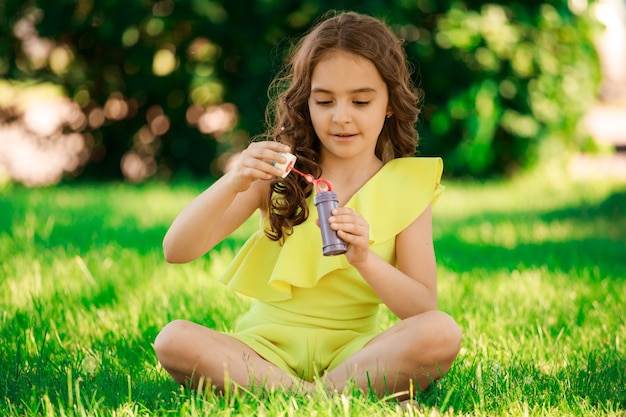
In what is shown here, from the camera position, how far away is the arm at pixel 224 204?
2.39 m

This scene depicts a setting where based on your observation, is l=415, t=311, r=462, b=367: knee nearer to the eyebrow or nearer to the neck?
the neck

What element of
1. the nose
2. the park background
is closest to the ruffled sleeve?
the nose

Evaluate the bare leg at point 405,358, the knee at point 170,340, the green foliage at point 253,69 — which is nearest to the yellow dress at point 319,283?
the bare leg at point 405,358

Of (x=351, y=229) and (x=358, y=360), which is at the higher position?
(x=351, y=229)

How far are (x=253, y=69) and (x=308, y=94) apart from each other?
17.3 ft

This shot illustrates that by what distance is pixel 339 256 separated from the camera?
8.45ft

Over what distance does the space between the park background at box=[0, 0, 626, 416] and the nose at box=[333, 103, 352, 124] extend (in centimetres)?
98

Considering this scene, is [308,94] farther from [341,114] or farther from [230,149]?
[230,149]

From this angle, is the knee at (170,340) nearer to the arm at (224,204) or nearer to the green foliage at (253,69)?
the arm at (224,204)

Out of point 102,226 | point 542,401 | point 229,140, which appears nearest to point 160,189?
point 229,140

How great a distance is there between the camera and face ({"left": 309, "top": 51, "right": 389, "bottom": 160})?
100 inches

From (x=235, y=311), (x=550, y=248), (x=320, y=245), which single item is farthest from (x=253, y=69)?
(x=320, y=245)

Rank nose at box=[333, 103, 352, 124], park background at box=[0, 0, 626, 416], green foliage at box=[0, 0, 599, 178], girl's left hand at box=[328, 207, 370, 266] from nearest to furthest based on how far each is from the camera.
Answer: girl's left hand at box=[328, 207, 370, 266], nose at box=[333, 103, 352, 124], park background at box=[0, 0, 626, 416], green foliage at box=[0, 0, 599, 178]

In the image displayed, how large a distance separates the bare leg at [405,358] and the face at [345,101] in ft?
1.72
